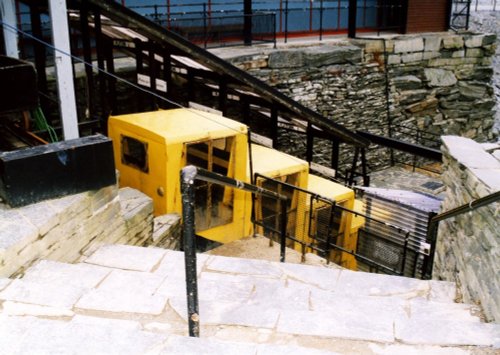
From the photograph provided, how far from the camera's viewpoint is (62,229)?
4160 millimetres

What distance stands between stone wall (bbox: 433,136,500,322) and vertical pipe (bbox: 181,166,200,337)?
7.73 feet

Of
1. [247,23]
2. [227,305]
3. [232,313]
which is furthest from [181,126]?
[247,23]

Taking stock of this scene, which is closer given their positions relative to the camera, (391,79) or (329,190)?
(329,190)

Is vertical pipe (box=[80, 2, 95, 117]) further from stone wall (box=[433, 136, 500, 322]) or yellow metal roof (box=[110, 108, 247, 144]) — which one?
stone wall (box=[433, 136, 500, 322])

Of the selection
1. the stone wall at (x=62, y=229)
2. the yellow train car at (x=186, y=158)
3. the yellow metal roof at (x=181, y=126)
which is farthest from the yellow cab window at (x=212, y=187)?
the stone wall at (x=62, y=229)

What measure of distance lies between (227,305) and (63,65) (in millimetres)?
3745

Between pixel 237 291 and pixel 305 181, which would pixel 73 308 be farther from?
pixel 305 181

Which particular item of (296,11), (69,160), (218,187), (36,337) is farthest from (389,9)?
(36,337)

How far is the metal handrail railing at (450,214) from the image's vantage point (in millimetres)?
4012

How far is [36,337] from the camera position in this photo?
2727mm

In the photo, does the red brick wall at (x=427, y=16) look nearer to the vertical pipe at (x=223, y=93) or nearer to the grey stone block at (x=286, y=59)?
the grey stone block at (x=286, y=59)

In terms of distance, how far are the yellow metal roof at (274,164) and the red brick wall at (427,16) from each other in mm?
13751

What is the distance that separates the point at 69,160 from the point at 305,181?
564 centimetres

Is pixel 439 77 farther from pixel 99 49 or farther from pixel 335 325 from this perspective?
pixel 335 325
